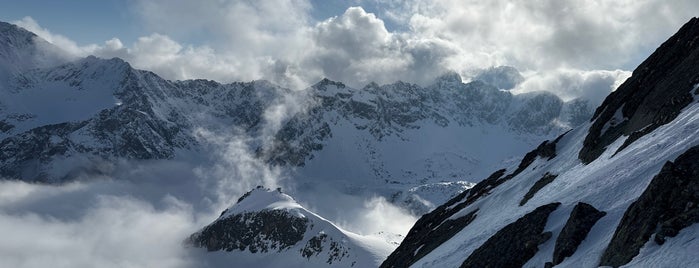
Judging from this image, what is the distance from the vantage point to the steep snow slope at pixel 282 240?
146m

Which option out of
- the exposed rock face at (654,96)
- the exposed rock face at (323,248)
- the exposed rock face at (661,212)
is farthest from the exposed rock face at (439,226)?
the exposed rock face at (323,248)

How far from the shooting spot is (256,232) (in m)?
168

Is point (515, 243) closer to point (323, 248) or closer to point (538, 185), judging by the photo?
point (538, 185)

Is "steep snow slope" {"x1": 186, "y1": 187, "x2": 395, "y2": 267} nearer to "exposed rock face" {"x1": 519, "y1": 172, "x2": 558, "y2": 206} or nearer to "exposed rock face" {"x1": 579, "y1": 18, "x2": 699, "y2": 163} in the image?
"exposed rock face" {"x1": 579, "y1": 18, "x2": 699, "y2": 163}

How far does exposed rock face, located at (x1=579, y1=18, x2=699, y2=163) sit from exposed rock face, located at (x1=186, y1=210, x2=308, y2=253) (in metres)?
116

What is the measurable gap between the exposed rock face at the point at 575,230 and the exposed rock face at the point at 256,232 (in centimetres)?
13707

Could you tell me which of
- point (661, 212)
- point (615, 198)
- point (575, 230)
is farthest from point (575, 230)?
point (661, 212)

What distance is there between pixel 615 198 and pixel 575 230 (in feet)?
11.7

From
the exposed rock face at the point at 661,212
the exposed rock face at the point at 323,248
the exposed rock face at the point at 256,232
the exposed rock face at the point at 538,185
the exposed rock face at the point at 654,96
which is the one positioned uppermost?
the exposed rock face at the point at 256,232

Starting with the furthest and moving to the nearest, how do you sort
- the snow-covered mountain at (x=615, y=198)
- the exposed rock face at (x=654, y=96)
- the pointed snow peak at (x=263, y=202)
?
the pointed snow peak at (x=263, y=202) < the exposed rock face at (x=654, y=96) < the snow-covered mountain at (x=615, y=198)

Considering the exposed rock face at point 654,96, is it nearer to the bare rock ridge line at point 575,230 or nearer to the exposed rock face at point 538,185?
the exposed rock face at point 538,185

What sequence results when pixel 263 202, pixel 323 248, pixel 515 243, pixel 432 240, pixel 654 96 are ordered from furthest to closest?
pixel 263 202, pixel 323 248, pixel 432 240, pixel 654 96, pixel 515 243

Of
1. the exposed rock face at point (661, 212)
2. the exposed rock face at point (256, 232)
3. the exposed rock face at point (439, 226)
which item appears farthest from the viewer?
the exposed rock face at point (256, 232)

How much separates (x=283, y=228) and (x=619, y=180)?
140580 mm
